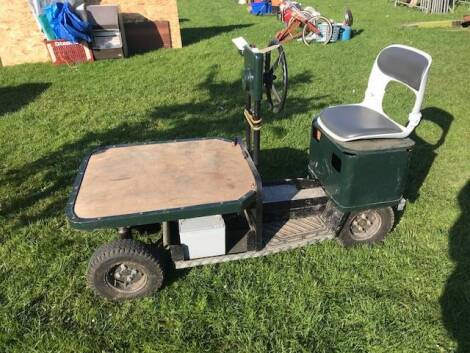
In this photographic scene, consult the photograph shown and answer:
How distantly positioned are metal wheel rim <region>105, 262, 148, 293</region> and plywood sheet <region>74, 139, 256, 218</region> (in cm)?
54

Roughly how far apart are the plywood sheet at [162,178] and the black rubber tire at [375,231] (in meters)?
1.06

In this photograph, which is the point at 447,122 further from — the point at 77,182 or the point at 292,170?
the point at 77,182

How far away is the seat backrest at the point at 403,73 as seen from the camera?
3.32m

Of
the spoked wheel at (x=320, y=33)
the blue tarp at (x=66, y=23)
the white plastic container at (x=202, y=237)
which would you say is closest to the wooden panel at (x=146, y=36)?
the blue tarp at (x=66, y=23)

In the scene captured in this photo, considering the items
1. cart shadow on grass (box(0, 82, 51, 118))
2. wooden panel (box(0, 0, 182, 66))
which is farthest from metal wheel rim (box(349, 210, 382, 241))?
wooden panel (box(0, 0, 182, 66))

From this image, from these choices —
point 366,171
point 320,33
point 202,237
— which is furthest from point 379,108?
point 320,33

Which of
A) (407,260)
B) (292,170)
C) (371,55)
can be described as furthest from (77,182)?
(371,55)

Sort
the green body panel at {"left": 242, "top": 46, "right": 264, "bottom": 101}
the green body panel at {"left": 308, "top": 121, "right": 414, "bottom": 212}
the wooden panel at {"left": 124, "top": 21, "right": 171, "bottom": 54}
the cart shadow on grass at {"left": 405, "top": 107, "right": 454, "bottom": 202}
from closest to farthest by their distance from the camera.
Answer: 1. the green body panel at {"left": 242, "top": 46, "right": 264, "bottom": 101}
2. the green body panel at {"left": 308, "top": 121, "right": 414, "bottom": 212}
3. the cart shadow on grass at {"left": 405, "top": 107, "right": 454, "bottom": 202}
4. the wooden panel at {"left": 124, "top": 21, "right": 171, "bottom": 54}

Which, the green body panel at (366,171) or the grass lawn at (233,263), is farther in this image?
the green body panel at (366,171)

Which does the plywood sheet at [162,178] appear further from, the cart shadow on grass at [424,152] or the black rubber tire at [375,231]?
the cart shadow on grass at [424,152]

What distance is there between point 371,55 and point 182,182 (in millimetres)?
8117

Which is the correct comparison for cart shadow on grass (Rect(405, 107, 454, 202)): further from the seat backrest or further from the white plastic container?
the white plastic container

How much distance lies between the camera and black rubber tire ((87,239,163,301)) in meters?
Answer: 2.97

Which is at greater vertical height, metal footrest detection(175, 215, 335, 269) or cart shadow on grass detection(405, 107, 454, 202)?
metal footrest detection(175, 215, 335, 269)
